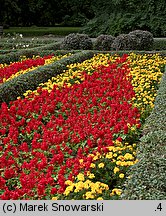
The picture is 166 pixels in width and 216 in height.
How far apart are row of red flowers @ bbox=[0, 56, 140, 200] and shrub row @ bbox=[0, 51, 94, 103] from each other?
41cm

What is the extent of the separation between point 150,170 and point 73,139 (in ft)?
5.83

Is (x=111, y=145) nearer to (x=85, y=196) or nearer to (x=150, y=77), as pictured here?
(x=85, y=196)

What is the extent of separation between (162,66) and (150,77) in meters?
2.11

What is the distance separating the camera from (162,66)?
10.7m

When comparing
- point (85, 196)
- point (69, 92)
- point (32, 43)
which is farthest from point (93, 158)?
point (32, 43)

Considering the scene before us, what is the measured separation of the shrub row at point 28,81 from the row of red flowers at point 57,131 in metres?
0.41

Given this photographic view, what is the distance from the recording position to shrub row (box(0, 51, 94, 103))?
7559 millimetres

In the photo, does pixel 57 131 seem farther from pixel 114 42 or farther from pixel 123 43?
pixel 114 42

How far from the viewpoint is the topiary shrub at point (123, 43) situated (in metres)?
16.6

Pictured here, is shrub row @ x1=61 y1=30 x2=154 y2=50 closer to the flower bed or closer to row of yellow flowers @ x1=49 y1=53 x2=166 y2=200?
the flower bed

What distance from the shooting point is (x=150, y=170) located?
3738 millimetres

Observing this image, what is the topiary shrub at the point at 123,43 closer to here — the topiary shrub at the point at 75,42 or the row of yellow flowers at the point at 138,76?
the topiary shrub at the point at 75,42

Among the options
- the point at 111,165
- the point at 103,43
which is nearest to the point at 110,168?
the point at 111,165

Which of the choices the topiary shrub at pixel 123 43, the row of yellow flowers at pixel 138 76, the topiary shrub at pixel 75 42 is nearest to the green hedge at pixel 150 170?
the row of yellow flowers at pixel 138 76
